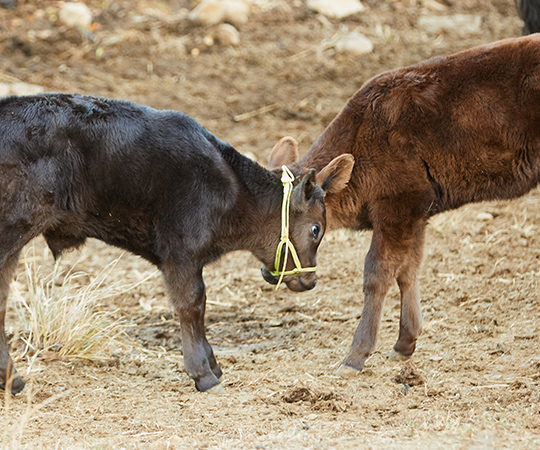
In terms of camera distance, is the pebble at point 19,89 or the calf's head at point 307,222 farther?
the pebble at point 19,89

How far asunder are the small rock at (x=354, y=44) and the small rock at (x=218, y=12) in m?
1.78

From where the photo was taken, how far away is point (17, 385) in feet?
15.8

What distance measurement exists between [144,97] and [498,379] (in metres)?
7.00

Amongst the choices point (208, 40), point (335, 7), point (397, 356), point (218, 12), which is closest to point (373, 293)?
point (397, 356)

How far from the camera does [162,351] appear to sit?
19.0 feet

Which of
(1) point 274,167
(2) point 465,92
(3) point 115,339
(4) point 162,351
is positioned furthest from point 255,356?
(2) point 465,92

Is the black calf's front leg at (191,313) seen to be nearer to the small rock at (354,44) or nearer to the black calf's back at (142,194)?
the black calf's back at (142,194)

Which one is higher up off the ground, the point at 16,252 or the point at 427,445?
the point at 16,252

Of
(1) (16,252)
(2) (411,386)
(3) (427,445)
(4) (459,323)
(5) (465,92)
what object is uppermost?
(5) (465,92)

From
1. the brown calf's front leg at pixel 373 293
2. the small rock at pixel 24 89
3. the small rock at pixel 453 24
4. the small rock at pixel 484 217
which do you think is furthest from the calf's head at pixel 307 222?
the small rock at pixel 453 24

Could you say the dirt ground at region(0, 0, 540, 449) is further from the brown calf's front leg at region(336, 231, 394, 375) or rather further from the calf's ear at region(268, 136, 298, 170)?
the calf's ear at region(268, 136, 298, 170)

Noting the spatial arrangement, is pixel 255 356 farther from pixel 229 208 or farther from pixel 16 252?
pixel 16 252

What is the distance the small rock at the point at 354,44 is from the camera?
1143 centimetres

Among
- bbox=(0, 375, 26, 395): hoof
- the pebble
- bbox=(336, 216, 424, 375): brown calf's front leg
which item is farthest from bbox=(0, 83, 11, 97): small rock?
bbox=(336, 216, 424, 375): brown calf's front leg
